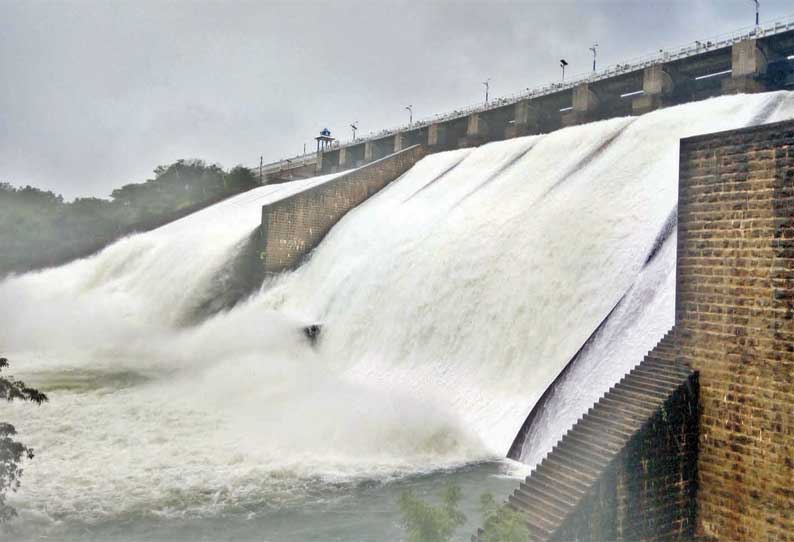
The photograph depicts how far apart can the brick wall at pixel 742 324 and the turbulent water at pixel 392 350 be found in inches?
61.3

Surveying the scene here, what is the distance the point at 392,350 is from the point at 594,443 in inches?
256

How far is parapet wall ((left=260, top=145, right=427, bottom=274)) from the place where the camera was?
17.9m

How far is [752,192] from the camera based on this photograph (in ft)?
15.5

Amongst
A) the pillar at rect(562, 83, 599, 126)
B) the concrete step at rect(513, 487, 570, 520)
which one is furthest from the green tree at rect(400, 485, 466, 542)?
the pillar at rect(562, 83, 599, 126)

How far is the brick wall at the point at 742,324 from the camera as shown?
14.3ft

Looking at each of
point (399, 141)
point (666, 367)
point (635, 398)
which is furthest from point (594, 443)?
point (399, 141)

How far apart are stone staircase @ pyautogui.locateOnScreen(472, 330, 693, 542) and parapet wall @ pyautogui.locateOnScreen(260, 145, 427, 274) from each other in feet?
44.5

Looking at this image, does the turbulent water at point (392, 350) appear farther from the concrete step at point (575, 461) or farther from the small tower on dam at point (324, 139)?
the small tower on dam at point (324, 139)

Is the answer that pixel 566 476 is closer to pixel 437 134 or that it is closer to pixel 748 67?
pixel 748 67

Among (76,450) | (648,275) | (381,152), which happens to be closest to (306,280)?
(76,450)

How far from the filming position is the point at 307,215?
18.7 metres

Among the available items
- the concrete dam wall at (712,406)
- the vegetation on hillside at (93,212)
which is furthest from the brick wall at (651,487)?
the vegetation on hillside at (93,212)

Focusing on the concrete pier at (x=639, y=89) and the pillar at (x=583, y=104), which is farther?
the pillar at (x=583, y=104)

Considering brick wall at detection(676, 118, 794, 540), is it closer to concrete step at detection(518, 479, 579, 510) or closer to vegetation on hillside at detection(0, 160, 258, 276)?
concrete step at detection(518, 479, 579, 510)
